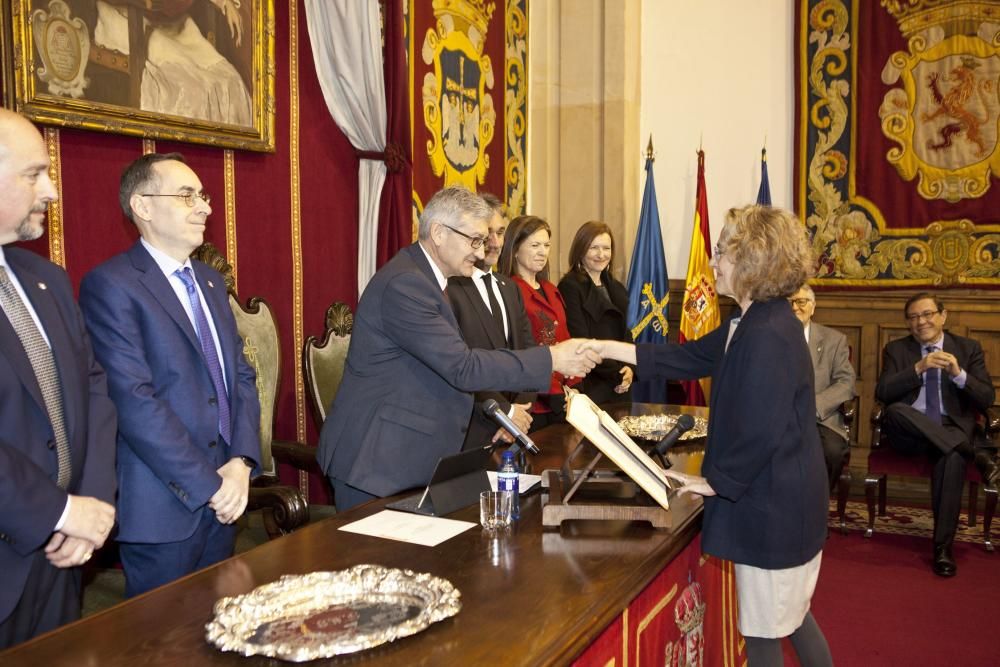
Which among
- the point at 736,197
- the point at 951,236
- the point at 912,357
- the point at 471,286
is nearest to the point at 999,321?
the point at 951,236

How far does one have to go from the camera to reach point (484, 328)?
346 cm

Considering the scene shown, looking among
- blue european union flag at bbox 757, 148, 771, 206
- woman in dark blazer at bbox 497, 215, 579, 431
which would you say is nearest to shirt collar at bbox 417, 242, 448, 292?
woman in dark blazer at bbox 497, 215, 579, 431

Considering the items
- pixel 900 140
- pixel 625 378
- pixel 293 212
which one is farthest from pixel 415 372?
pixel 900 140

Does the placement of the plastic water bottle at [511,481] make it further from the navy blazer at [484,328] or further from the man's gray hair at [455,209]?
the man's gray hair at [455,209]

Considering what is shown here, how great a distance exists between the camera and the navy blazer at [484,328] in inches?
121

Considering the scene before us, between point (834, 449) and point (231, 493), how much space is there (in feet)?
11.9

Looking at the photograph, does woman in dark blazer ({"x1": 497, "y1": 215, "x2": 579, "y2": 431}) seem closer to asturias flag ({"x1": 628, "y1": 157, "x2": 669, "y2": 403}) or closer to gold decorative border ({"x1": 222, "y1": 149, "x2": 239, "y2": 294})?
gold decorative border ({"x1": 222, "y1": 149, "x2": 239, "y2": 294})

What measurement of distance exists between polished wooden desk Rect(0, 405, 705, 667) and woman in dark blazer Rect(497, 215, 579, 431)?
6.15 ft

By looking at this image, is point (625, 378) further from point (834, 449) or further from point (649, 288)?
point (649, 288)

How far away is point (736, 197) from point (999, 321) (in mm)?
2030

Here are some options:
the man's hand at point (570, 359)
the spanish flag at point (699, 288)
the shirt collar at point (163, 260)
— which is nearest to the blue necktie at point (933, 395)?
the spanish flag at point (699, 288)

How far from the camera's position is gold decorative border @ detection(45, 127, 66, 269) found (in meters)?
3.09

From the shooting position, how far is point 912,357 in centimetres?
507

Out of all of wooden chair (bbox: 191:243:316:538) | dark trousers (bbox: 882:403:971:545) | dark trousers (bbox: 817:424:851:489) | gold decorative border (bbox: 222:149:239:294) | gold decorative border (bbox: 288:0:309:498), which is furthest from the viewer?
dark trousers (bbox: 817:424:851:489)
